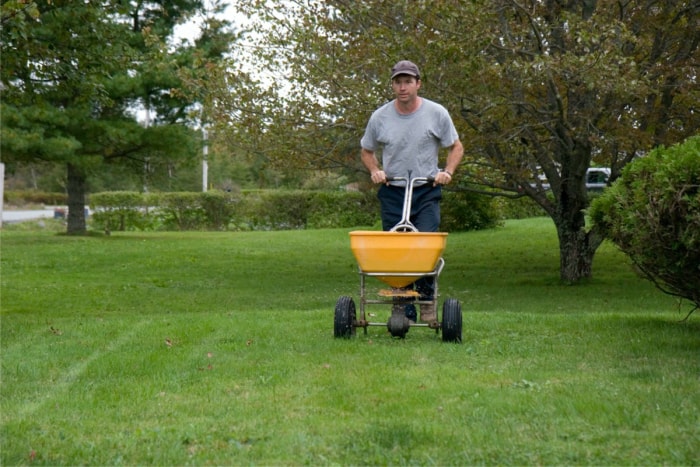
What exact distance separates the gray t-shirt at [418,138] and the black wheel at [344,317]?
1077 millimetres

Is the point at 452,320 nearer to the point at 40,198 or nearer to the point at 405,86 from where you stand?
the point at 405,86

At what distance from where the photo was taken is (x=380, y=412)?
4.90m

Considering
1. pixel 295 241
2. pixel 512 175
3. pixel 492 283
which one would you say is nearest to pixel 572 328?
pixel 512 175

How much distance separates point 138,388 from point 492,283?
11.3 meters

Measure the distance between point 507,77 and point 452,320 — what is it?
6261 mm

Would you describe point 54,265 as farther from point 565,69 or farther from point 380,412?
point 380,412

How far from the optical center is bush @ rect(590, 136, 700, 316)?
21.1 feet

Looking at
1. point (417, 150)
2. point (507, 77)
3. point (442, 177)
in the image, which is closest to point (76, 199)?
point (507, 77)

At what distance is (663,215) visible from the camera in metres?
6.68

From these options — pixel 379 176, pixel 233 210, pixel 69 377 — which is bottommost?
pixel 69 377

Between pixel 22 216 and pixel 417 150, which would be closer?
pixel 417 150

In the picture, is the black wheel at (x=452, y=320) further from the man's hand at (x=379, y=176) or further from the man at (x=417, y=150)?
the man's hand at (x=379, y=176)

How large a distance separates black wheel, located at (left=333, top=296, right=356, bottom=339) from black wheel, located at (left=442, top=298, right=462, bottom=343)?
713mm

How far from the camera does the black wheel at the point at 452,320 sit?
23.3 ft
